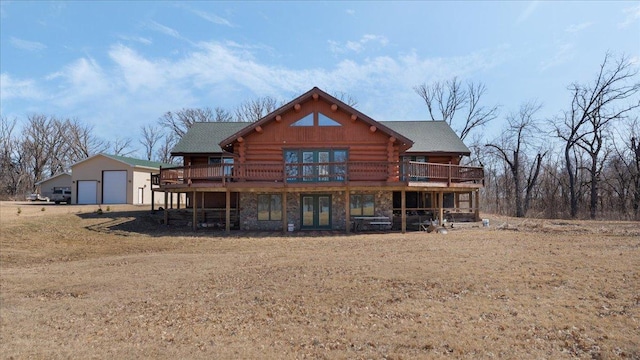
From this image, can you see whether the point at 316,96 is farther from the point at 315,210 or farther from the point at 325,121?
the point at 315,210

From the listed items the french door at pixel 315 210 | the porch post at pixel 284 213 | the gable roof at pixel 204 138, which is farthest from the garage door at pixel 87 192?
the french door at pixel 315 210

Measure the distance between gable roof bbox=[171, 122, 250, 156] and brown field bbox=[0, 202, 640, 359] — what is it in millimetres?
10699

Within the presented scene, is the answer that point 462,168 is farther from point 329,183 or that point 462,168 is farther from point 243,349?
point 243,349

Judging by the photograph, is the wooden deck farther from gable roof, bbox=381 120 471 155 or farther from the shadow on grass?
gable roof, bbox=381 120 471 155

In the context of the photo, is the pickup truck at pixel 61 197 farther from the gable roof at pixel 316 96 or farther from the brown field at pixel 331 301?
the brown field at pixel 331 301

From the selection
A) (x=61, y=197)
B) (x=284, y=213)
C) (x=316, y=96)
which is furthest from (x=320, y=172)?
(x=61, y=197)

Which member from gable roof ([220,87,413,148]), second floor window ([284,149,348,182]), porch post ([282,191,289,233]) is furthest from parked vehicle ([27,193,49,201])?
porch post ([282,191,289,233])

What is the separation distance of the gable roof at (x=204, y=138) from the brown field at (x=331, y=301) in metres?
10.7

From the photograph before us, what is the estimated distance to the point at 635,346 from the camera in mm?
5793

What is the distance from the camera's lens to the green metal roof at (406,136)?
25.0 m

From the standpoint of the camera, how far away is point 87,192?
33.2 metres

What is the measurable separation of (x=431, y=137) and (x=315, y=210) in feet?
35.0

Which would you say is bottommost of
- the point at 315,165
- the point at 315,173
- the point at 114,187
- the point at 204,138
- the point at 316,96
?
the point at 114,187

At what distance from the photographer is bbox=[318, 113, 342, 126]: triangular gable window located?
2091cm
